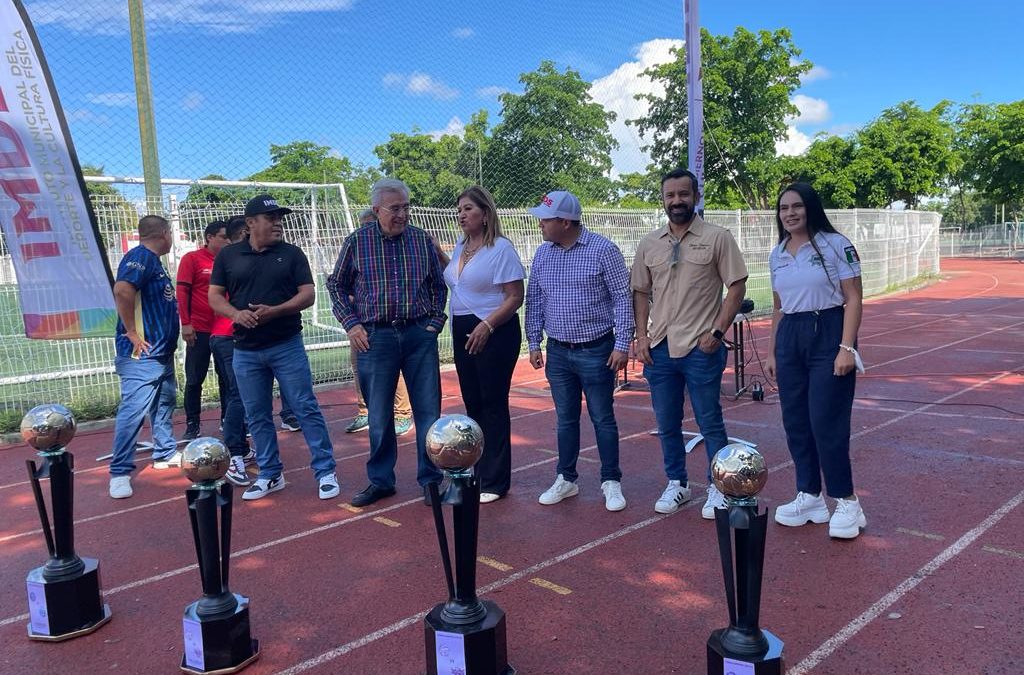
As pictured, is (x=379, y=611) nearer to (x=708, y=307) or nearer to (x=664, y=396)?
(x=664, y=396)

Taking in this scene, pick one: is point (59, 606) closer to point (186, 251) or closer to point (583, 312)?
A: point (583, 312)

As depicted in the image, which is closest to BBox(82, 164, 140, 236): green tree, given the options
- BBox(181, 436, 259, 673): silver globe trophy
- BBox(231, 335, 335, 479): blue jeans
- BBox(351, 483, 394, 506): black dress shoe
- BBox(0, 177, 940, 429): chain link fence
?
BBox(0, 177, 940, 429): chain link fence

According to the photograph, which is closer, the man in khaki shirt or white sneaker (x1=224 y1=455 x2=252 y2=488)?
the man in khaki shirt

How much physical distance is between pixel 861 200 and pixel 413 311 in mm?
36386

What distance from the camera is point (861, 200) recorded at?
1425 inches

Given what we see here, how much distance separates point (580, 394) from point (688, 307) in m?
0.90

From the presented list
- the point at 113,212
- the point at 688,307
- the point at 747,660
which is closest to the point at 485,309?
the point at 688,307

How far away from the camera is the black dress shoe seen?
4988 millimetres

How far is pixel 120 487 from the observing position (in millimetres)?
5473

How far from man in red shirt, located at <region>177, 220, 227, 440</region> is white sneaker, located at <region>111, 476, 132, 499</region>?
0.93 metres

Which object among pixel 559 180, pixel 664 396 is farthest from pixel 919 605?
pixel 559 180

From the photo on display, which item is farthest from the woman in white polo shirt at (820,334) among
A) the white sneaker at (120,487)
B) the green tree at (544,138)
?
the green tree at (544,138)

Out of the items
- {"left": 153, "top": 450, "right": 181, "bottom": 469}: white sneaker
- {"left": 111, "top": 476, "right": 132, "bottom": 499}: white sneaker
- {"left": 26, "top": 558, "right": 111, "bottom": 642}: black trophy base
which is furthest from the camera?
{"left": 153, "top": 450, "right": 181, "bottom": 469}: white sneaker

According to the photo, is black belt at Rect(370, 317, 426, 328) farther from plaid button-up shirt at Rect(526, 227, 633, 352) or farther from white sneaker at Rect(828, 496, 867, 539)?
white sneaker at Rect(828, 496, 867, 539)
